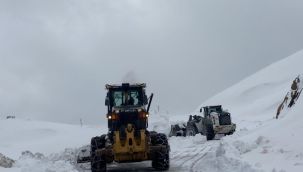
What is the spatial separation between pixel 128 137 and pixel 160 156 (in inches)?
44.5

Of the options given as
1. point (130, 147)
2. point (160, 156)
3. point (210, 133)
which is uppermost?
point (210, 133)

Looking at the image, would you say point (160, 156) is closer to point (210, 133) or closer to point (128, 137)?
point (128, 137)

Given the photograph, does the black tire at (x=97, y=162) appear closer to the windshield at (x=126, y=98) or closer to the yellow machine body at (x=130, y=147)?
the yellow machine body at (x=130, y=147)

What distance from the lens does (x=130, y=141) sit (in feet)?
54.6

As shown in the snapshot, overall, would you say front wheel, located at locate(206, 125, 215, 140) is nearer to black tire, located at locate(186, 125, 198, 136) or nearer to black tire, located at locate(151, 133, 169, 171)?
black tire, located at locate(186, 125, 198, 136)

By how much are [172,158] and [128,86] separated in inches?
183

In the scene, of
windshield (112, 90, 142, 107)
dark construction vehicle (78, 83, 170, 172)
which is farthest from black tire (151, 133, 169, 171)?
windshield (112, 90, 142, 107)

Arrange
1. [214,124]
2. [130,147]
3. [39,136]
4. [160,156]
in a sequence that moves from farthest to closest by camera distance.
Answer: [39,136], [214,124], [160,156], [130,147]

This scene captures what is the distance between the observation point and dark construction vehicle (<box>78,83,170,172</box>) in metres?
16.6

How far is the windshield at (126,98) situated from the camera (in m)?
17.8

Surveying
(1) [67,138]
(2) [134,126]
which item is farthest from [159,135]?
(1) [67,138]

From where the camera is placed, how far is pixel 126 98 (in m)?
17.8

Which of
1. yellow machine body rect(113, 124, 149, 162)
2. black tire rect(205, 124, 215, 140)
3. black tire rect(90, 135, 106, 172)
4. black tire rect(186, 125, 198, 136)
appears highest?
black tire rect(186, 125, 198, 136)

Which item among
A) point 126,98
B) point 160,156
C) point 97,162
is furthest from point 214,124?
point 97,162
